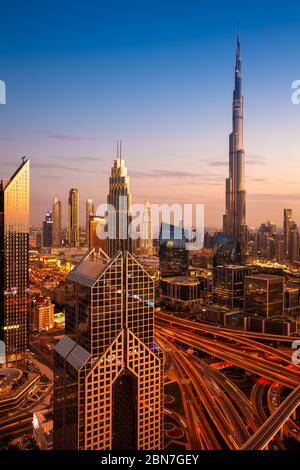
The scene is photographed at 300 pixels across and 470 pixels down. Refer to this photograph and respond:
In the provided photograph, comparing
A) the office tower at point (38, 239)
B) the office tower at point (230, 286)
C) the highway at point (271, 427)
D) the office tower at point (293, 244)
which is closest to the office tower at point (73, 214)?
the office tower at point (38, 239)

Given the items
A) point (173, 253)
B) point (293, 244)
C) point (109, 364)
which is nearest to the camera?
point (109, 364)

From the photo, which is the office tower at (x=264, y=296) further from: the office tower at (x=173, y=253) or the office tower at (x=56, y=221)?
the office tower at (x=56, y=221)

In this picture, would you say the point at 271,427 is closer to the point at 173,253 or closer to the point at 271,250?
the point at 173,253

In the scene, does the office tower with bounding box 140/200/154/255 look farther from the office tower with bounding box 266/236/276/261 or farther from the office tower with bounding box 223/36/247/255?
the office tower with bounding box 223/36/247/255

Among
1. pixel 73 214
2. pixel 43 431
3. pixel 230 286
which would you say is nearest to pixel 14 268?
pixel 43 431

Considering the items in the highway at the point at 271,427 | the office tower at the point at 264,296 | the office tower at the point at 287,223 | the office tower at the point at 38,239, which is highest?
the office tower at the point at 287,223

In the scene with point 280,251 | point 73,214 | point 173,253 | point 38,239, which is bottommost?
point 280,251
